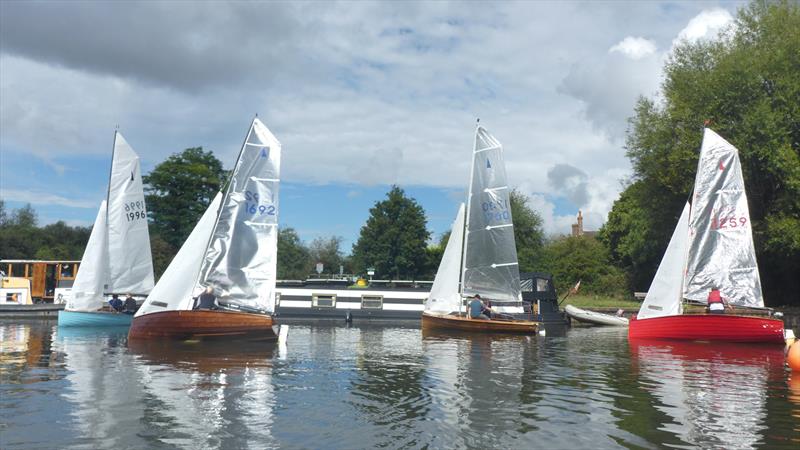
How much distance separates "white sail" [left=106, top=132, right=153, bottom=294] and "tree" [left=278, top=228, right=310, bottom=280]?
45236 mm

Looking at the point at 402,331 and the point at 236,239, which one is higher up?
the point at 236,239

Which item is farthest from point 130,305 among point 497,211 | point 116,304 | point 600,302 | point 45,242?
point 45,242

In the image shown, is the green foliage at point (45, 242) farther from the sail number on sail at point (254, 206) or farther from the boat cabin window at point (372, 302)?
the sail number on sail at point (254, 206)

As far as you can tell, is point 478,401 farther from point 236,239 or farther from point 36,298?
point 36,298

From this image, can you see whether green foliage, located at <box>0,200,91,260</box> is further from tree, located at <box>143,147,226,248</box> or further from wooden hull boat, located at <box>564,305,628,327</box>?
wooden hull boat, located at <box>564,305,628,327</box>

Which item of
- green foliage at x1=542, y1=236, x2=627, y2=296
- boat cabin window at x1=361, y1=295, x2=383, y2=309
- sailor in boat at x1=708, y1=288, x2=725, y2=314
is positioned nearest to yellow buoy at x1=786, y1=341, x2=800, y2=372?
sailor in boat at x1=708, y1=288, x2=725, y2=314

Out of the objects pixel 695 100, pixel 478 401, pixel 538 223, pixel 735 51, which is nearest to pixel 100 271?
pixel 478 401

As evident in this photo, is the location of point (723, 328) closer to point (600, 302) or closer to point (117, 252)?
point (600, 302)

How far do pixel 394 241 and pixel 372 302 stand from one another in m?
31.3

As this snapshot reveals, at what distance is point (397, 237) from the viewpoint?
2911 inches

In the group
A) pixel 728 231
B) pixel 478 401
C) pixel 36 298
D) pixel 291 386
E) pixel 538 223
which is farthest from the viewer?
→ pixel 538 223

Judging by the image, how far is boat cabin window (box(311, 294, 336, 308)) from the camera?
43000mm

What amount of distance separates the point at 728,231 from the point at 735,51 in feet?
51.8

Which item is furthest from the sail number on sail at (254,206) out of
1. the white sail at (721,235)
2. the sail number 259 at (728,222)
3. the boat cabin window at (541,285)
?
the sail number 259 at (728,222)
